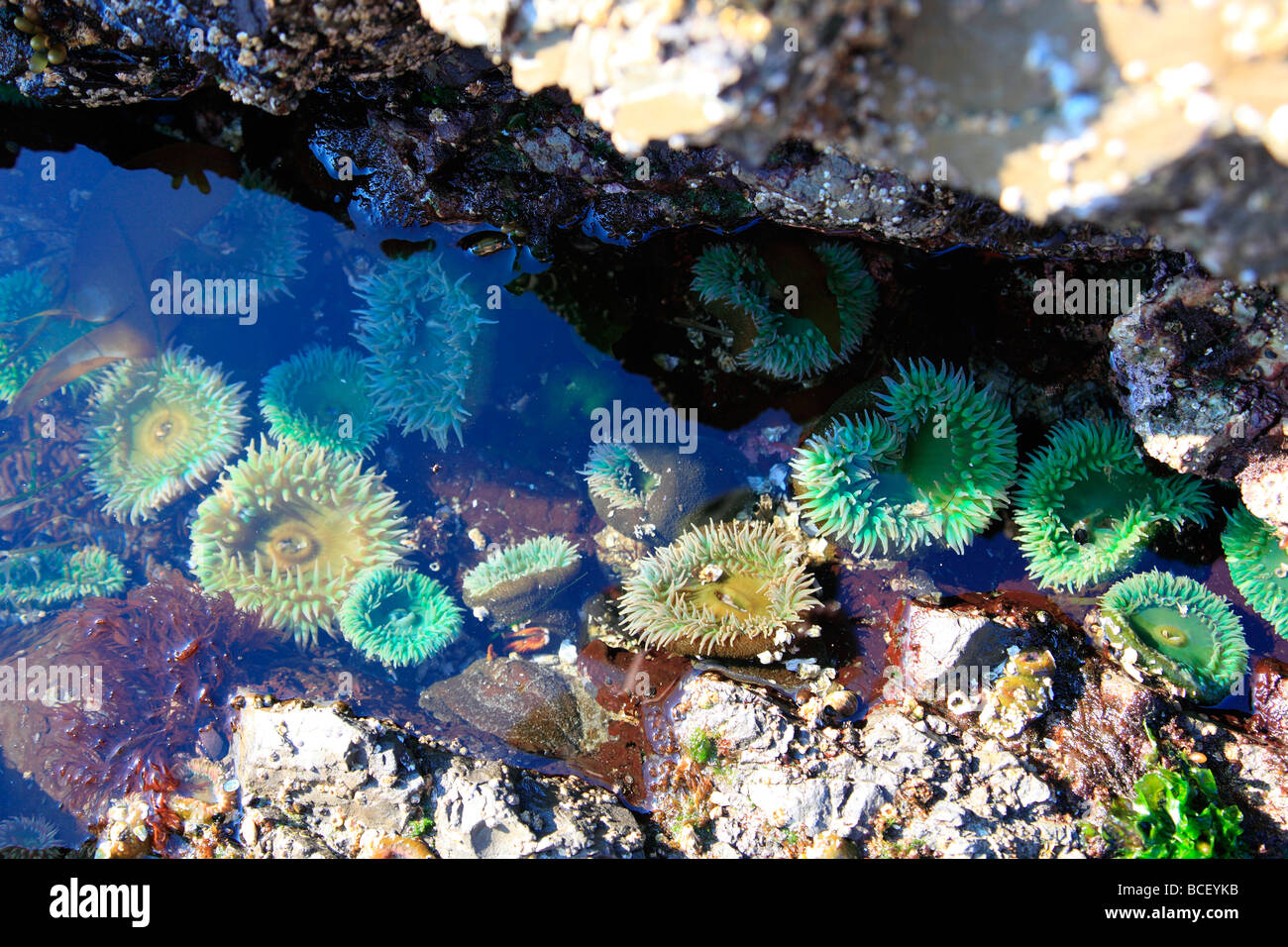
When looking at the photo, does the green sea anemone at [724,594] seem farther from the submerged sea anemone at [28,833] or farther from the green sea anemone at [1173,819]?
the submerged sea anemone at [28,833]

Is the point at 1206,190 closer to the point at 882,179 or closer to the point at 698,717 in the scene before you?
the point at 882,179

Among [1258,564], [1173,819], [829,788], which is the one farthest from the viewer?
[1258,564]

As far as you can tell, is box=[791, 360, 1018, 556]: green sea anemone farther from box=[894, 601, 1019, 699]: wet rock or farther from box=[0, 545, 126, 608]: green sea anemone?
box=[0, 545, 126, 608]: green sea anemone

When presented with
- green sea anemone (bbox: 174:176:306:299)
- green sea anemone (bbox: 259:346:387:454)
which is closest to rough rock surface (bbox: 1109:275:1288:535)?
green sea anemone (bbox: 259:346:387:454)

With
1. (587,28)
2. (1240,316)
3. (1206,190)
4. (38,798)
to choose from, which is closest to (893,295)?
(1240,316)

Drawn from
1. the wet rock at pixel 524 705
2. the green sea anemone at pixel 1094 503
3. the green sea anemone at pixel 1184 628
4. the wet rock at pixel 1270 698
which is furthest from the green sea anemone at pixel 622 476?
the wet rock at pixel 1270 698

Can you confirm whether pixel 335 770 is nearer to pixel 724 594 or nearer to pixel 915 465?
pixel 724 594

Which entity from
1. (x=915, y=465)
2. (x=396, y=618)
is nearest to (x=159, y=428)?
(x=396, y=618)
